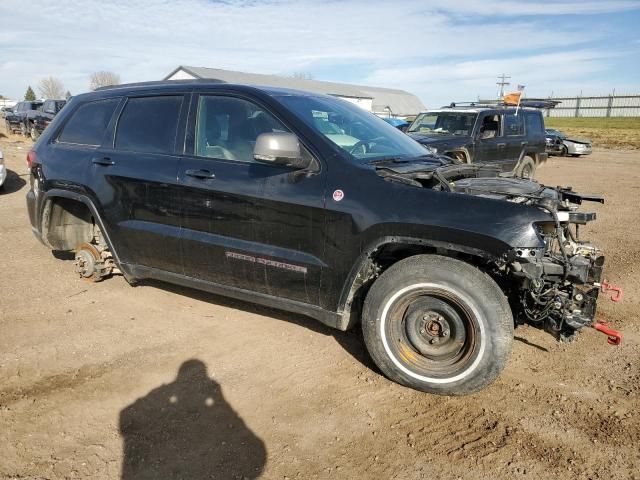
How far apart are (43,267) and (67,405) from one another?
3095mm

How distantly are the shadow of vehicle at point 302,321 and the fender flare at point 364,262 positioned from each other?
38 centimetres

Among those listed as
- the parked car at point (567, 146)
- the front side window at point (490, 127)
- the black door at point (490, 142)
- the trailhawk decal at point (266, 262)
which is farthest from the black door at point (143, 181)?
the parked car at point (567, 146)

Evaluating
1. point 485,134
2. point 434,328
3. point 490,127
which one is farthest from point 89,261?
point 490,127

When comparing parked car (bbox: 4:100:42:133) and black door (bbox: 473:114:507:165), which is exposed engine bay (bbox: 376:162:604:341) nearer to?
black door (bbox: 473:114:507:165)

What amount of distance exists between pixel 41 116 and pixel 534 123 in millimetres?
18926

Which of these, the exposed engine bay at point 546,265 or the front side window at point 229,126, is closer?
the exposed engine bay at point 546,265

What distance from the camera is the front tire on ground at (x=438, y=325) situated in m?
3.04

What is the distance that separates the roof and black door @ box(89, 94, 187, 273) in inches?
1017

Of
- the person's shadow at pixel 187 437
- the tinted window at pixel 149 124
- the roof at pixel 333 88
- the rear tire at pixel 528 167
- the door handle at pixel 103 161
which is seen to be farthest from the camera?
the roof at pixel 333 88

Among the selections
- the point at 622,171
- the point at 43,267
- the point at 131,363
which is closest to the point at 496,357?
the point at 131,363

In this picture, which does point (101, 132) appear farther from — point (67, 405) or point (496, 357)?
point (496, 357)

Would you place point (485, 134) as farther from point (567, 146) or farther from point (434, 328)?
point (567, 146)

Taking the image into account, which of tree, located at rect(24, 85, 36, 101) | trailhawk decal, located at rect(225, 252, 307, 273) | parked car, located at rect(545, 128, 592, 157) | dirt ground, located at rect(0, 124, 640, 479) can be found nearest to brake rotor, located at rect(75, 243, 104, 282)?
dirt ground, located at rect(0, 124, 640, 479)

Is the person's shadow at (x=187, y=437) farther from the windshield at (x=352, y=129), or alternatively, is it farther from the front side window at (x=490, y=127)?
the front side window at (x=490, y=127)
